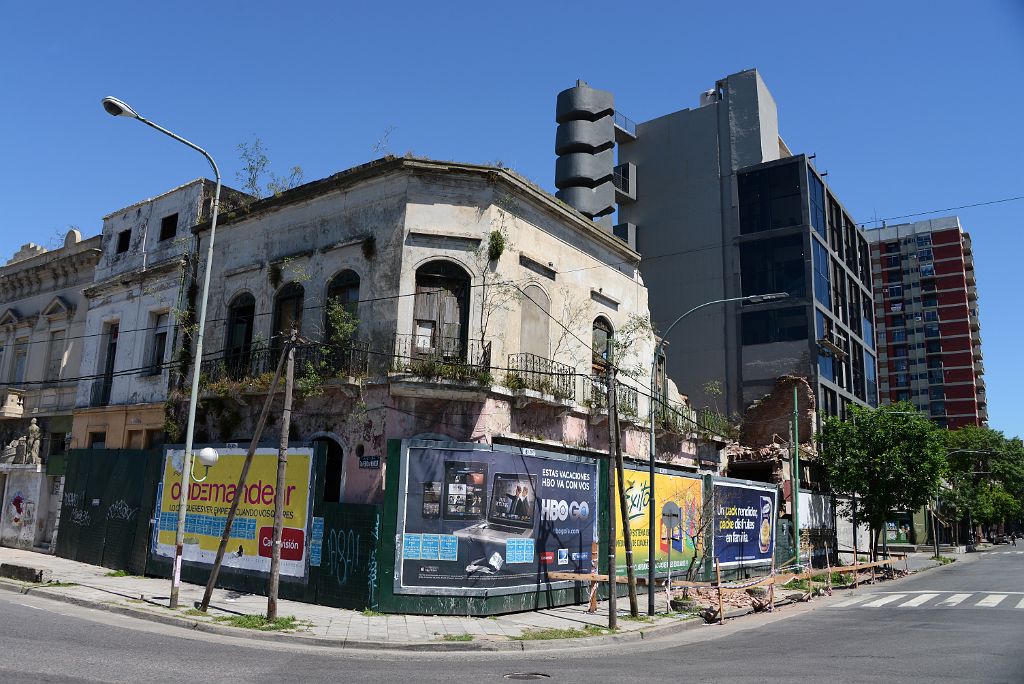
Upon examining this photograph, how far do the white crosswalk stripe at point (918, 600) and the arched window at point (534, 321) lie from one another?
1181 cm

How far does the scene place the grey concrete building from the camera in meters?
42.7

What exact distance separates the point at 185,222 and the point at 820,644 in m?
22.6

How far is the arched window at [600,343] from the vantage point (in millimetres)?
22609

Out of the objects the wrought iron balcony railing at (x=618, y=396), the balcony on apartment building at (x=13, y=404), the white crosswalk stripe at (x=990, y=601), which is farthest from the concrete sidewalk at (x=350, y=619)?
the balcony on apartment building at (x=13, y=404)

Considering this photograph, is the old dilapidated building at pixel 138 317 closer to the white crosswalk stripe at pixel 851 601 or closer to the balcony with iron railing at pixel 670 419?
the balcony with iron railing at pixel 670 419

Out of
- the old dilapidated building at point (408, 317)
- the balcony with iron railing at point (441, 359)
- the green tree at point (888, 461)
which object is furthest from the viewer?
the green tree at point (888, 461)

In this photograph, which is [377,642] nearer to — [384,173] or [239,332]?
[384,173]

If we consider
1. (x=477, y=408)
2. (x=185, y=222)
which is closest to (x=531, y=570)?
(x=477, y=408)

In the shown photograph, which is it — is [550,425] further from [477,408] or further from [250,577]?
[250,577]

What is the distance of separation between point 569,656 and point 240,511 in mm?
10387

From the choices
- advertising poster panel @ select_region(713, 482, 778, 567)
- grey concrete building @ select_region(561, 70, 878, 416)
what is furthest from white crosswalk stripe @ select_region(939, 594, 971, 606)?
grey concrete building @ select_region(561, 70, 878, 416)

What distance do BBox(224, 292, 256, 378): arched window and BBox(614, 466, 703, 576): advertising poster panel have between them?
1176 cm

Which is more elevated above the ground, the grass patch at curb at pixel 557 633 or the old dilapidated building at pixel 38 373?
the old dilapidated building at pixel 38 373

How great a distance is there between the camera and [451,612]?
608 inches
